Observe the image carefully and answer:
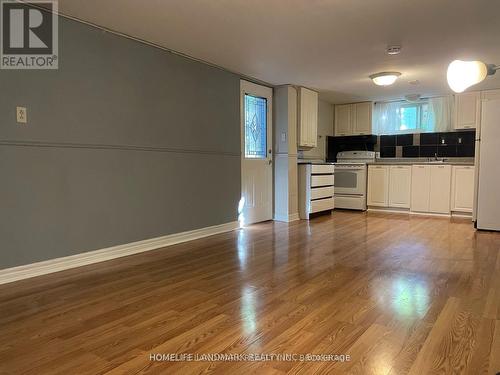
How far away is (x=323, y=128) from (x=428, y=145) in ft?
6.32

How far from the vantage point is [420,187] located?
6020mm

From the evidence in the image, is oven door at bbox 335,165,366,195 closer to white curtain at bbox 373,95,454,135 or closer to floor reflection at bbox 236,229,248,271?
white curtain at bbox 373,95,454,135

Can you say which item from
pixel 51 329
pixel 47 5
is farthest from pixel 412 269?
pixel 47 5

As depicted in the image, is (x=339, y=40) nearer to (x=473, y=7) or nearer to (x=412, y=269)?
(x=473, y=7)

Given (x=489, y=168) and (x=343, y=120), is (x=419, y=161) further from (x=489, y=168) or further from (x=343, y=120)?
(x=489, y=168)

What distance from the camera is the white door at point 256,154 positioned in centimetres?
492

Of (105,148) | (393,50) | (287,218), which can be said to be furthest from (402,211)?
(105,148)

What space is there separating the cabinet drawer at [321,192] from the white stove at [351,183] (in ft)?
1.85

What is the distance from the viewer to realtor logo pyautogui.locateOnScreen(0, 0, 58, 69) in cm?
265

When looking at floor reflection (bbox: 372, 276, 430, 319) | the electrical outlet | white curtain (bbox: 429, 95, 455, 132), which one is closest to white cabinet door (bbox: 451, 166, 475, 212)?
white curtain (bbox: 429, 95, 455, 132)

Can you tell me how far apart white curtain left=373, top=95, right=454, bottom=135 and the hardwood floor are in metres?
3.33

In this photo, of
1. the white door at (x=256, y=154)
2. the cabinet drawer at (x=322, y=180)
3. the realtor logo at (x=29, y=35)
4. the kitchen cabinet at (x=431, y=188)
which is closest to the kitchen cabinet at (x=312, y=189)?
the cabinet drawer at (x=322, y=180)

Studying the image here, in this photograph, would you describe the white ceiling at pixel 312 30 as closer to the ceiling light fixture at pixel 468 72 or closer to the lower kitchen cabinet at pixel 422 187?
the ceiling light fixture at pixel 468 72

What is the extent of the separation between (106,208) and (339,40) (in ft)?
9.01
